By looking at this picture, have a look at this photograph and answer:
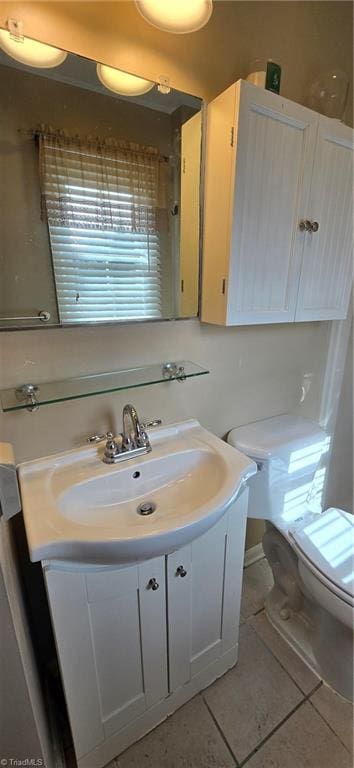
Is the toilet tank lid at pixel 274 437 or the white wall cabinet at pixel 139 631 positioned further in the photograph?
the toilet tank lid at pixel 274 437

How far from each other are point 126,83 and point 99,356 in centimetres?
75

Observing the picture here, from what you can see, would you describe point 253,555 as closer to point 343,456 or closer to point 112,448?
point 343,456

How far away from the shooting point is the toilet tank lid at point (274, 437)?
1216mm

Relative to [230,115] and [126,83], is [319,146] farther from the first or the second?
[126,83]

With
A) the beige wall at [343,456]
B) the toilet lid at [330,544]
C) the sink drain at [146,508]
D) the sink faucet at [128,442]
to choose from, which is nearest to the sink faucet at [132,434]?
the sink faucet at [128,442]

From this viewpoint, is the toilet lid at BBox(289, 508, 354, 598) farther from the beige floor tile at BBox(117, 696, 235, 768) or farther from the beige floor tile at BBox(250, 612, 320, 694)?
the beige floor tile at BBox(117, 696, 235, 768)

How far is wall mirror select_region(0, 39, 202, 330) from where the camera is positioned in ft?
2.58

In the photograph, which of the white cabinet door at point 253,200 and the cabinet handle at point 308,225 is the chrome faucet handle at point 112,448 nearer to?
the white cabinet door at point 253,200

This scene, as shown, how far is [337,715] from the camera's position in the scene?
1096 mm

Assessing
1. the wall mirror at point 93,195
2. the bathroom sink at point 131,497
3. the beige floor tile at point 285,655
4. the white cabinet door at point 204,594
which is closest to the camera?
the bathroom sink at point 131,497

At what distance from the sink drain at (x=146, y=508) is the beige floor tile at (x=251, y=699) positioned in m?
0.78

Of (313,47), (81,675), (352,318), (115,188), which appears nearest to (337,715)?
(81,675)

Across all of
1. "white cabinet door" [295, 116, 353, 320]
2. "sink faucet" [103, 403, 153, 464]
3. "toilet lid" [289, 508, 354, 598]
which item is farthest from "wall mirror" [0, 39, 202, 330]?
"toilet lid" [289, 508, 354, 598]

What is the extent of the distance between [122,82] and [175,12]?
7.6 inches
